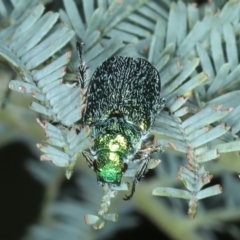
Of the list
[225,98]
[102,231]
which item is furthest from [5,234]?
[225,98]

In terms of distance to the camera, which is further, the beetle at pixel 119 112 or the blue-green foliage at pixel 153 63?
the beetle at pixel 119 112

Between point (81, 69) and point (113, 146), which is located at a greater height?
point (81, 69)

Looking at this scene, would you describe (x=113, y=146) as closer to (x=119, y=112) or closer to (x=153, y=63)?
(x=119, y=112)

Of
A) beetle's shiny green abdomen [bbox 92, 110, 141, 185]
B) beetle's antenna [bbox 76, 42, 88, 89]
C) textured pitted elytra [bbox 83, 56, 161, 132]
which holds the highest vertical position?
beetle's antenna [bbox 76, 42, 88, 89]

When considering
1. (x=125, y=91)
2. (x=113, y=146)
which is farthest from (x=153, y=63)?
(x=113, y=146)

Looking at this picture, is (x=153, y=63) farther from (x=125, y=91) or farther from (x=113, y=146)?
(x=113, y=146)

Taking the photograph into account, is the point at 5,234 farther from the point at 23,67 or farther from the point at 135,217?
the point at 23,67

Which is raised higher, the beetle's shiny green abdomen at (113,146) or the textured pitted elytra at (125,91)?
the textured pitted elytra at (125,91)

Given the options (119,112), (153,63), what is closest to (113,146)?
(119,112)
